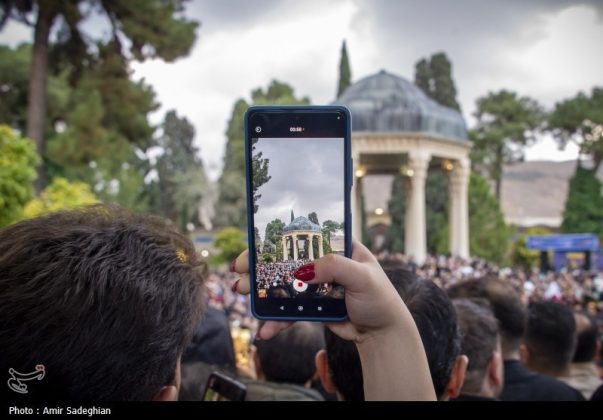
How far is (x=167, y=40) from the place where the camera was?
15.6 meters

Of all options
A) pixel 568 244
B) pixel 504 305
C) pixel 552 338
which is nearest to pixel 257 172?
pixel 504 305

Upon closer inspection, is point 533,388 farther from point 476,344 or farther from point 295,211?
point 295,211

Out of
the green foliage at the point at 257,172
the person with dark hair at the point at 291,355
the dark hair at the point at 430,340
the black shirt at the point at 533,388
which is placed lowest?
the black shirt at the point at 533,388

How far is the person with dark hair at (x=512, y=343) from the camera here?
2.69 metres

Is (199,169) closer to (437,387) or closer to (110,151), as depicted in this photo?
(110,151)

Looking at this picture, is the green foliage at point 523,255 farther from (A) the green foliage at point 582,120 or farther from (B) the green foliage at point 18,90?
(B) the green foliage at point 18,90

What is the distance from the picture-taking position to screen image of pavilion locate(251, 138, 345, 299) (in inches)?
48.2

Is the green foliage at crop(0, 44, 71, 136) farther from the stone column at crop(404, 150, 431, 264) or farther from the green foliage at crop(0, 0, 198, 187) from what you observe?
the stone column at crop(404, 150, 431, 264)

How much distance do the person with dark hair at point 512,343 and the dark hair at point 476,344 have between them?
15.2 inches

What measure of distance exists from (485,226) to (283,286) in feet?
117

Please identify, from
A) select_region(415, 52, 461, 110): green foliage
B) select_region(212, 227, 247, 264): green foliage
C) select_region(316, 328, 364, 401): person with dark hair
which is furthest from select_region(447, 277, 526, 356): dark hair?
select_region(415, 52, 461, 110): green foliage

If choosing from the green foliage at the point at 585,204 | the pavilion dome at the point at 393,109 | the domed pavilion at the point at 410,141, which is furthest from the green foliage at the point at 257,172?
the green foliage at the point at 585,204

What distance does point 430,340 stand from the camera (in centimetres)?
176

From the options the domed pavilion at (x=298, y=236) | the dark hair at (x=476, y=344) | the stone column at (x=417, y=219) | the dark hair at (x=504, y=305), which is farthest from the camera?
the stone column at (x=417, y=219)
